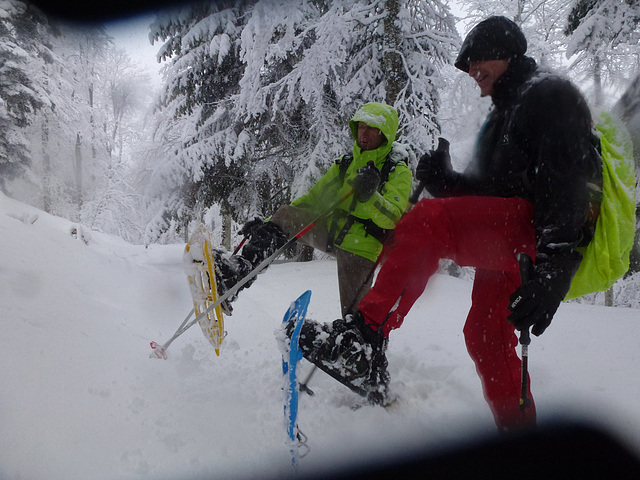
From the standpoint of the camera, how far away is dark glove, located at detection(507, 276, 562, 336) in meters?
1.53

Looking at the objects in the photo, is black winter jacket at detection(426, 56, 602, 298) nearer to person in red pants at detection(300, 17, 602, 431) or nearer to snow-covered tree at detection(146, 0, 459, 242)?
person in red pants at detection(300, 17, 602, 431)

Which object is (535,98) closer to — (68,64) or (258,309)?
(258,309)

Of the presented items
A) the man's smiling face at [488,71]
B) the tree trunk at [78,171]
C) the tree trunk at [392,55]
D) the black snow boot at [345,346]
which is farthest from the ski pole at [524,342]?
the tree trunk at [78,171]

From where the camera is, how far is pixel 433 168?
7.39 feet

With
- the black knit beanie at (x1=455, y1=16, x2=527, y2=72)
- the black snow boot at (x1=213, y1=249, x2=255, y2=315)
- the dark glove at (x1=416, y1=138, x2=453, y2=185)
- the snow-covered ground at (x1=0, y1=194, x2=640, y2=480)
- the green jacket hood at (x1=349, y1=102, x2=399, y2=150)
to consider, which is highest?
Result: the black knit beanie at (x1=455, y1=16, x2=527, y2=72)

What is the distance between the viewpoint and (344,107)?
8078 millimetres

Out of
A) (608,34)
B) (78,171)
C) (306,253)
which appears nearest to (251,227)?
(306,253)

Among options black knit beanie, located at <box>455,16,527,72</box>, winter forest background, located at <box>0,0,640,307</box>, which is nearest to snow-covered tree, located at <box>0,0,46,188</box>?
winter forest background, located at <box>0,0,640,307</box>

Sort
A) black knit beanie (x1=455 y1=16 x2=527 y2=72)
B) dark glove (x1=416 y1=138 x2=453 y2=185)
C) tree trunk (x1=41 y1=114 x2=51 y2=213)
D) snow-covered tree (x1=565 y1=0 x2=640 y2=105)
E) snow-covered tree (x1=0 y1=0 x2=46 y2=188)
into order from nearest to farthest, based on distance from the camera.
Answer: black knit beanie (x1=455 y1=16 x2=527 y2=72), dark glove (x1=416 y1=138 x2=453 y2=185), snow-covered tree (x1=565 y1=0 x2=640 y2=105), snow-covered tree (x1=0 y1=0 x2=46 y2=188), tree trunk (x1=41 y1=114 x2=51 y2=213)

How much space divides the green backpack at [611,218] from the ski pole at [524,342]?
0.95ft

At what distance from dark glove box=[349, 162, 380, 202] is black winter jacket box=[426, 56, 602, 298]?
0.92 m

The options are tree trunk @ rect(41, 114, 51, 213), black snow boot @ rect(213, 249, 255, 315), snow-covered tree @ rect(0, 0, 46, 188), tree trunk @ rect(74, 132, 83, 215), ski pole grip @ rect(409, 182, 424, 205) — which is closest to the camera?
ski pole grip @ rect(409, 182, 424, 205)

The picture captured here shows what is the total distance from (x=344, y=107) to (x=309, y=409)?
6878mm

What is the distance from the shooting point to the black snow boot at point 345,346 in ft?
5.71
